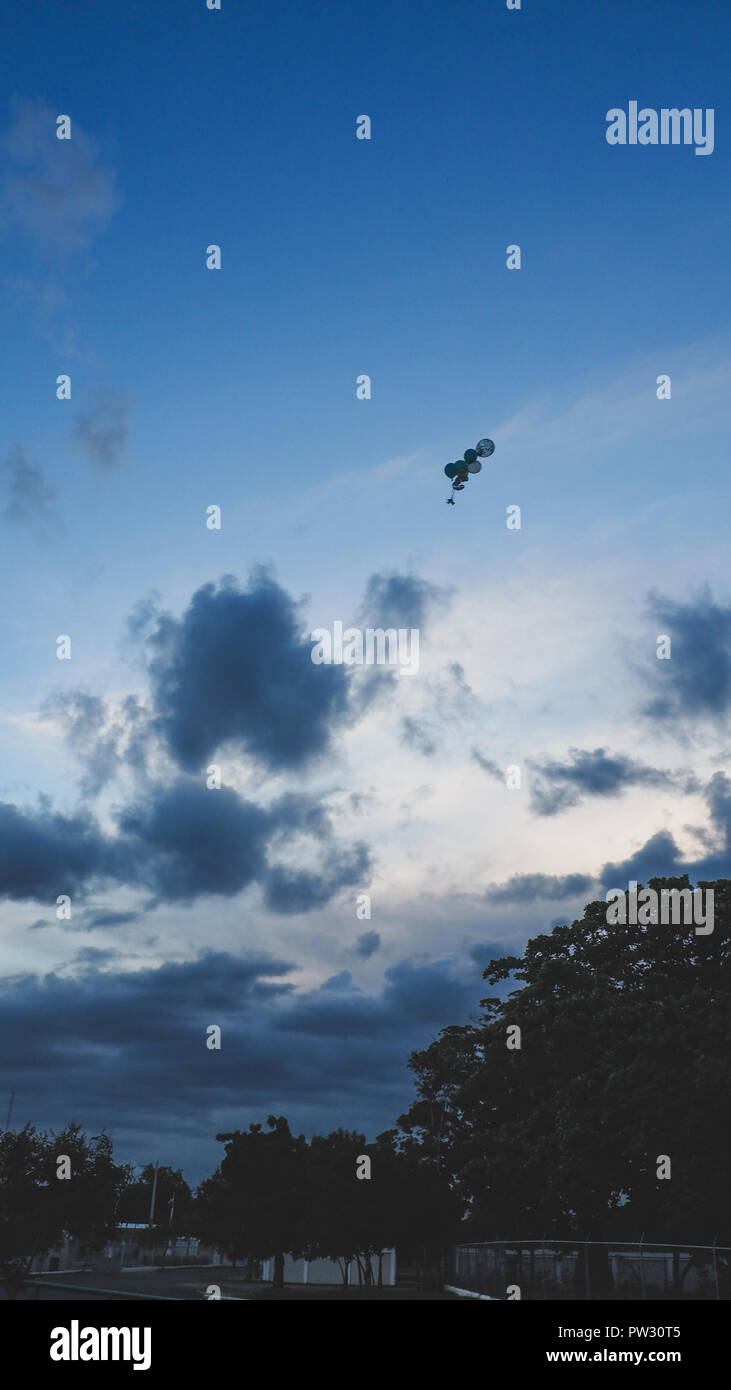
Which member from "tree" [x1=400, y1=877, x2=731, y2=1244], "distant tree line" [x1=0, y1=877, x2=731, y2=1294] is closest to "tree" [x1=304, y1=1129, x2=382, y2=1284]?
"distant tree line" [x1=0, y1=877, x2=731, y2=1294]

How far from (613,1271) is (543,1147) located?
62.2 feet

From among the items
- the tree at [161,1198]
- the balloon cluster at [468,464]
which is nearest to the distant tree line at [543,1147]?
the balloon cluster at [468,464]

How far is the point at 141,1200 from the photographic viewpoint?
169m

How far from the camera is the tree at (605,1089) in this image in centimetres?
4947

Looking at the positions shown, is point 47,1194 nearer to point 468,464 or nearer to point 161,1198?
point 468,464

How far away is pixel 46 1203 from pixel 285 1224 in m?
36.0

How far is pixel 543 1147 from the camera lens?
5456 cm

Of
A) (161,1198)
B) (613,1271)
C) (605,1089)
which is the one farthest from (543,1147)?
(161,1198)

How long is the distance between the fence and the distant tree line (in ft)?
26.7

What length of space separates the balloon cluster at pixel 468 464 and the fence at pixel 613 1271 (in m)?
24.6

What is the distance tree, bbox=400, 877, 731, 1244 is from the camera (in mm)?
49469

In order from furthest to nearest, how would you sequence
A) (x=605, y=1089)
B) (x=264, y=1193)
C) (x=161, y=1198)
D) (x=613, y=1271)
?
(x=161, y=1198)
(x=264, y=1193)
(x=605, y=1089)
(x=613, y=1271)

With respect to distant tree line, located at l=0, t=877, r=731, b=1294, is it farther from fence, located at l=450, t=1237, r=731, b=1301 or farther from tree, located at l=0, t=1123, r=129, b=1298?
fence, located at l=450, t=1237, r=731, b=1301
